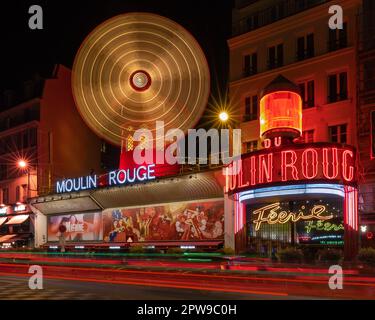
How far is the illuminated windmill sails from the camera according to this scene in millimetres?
35916

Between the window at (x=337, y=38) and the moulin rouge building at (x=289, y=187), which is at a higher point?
the window at (x=337, y=38)

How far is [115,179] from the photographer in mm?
40875

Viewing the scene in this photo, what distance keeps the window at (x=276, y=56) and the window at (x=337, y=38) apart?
127 inches

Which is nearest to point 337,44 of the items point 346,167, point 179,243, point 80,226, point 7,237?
point 346,167

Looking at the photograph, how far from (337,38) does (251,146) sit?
7.85 metres

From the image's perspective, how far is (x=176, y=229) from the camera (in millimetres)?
38594

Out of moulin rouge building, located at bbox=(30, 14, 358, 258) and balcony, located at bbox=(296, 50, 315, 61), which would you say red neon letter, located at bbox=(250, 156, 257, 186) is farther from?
balcony, located at bbox=(296, 50, 315, 61)

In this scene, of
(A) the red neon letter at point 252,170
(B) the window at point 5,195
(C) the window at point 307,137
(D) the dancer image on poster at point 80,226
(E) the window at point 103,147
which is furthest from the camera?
(E) the window at point 103,147

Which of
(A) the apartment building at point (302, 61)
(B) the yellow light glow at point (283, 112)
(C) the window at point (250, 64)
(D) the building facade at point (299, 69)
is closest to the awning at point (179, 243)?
(D) the building facade at point (299, 69)

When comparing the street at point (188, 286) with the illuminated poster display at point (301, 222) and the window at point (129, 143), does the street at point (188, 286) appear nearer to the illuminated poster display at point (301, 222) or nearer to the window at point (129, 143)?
the illuminated poster display at point (301, 222)

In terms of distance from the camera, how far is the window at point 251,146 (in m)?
34.4

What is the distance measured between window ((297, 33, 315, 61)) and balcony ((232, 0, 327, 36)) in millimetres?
1586

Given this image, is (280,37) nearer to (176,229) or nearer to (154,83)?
(154,83)

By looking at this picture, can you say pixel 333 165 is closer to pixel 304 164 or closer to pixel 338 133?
pixel 304 164
